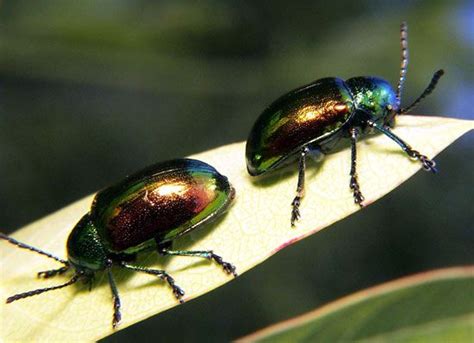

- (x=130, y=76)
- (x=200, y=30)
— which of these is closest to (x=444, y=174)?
(x=200, y=30)

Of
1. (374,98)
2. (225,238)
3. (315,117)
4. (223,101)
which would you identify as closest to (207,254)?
(225,238)

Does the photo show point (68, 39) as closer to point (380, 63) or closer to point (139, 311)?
point (380, 63)

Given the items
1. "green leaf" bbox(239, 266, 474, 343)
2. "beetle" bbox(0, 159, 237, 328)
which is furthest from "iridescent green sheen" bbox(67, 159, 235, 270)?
"green leaf" bbox(239, 266, 474, 343)

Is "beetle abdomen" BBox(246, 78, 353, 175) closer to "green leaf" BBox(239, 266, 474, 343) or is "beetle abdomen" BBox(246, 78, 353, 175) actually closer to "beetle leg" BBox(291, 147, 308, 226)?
"beetle leg" BBox(291, 147, 308, 226)

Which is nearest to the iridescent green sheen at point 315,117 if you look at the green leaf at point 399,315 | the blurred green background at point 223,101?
the green leaf at point 399,315

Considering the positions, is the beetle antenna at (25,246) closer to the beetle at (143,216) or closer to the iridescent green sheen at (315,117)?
the beetle at (143,216)
